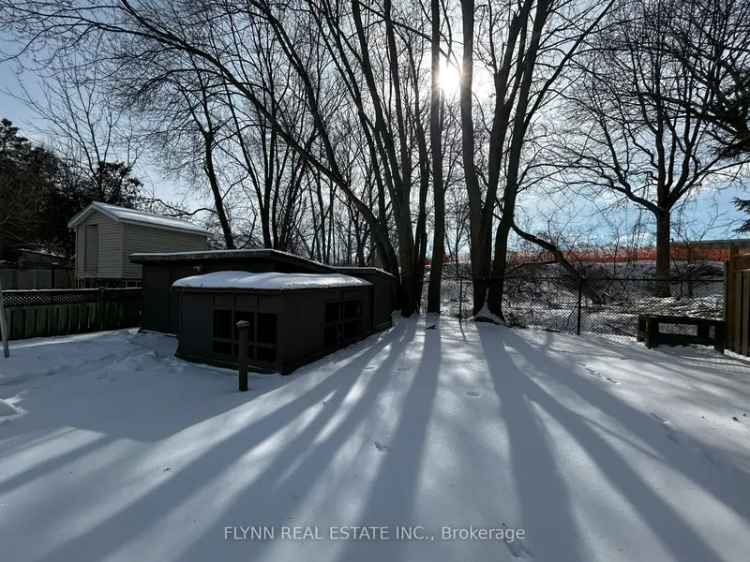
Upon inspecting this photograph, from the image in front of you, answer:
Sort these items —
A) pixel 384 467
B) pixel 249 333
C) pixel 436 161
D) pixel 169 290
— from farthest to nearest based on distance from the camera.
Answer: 1. pixel 436 161
2. pixel 169 290
3. pixel 249 333
4. pixel 384 467

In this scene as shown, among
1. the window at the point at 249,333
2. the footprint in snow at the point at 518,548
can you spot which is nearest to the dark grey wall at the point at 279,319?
the window at the point at 249,333

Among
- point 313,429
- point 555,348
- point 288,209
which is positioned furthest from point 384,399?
point 288,209

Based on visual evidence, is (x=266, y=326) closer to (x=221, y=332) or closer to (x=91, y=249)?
(x=221, y=332)

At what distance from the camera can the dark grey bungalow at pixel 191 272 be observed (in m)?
7.33

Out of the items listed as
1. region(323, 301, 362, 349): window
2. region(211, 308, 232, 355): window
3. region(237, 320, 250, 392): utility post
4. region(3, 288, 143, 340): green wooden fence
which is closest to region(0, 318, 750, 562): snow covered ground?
region(237, 320, 250, 392): utility post

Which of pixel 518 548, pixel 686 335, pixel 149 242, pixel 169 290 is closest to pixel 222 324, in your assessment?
pixel 169 290

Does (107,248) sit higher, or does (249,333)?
(107,248)

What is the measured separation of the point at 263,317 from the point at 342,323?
57.6 inches

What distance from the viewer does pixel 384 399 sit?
360cm

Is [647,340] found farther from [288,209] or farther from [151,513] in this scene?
[288,209]

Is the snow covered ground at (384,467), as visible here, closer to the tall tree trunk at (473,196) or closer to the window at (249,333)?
the window at (249,333)

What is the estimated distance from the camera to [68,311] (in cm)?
862

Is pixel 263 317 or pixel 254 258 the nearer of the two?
pixel 263 317

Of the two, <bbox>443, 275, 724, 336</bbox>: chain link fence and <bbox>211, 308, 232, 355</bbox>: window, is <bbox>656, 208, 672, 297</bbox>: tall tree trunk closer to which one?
<bbox>443, 275, 724, 336</bbox>: chain link fence
